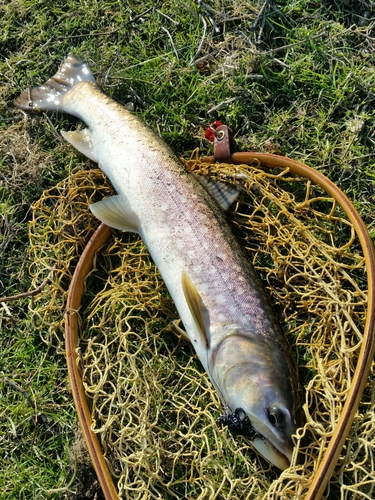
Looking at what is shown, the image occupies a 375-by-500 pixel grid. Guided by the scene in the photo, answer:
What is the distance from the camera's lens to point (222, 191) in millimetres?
3311

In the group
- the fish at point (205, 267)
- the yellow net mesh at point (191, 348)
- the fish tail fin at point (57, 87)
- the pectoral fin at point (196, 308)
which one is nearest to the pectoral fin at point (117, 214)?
the fish at point (205, 267)

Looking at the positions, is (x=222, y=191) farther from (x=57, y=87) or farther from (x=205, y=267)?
(x=57, y=87)

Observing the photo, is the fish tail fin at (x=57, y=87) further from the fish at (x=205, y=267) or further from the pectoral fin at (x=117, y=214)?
the pectoral fin at (x=117, y=214)

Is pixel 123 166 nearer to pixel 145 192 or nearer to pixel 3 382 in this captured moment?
pixel 145 192

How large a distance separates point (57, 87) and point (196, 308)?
2322 millimetres

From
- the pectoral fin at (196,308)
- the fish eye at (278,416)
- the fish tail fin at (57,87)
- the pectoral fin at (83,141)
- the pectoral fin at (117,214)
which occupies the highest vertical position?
the fish tail fin at (57,87)

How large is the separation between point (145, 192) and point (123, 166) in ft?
0.88

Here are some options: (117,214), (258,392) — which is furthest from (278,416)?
(117,214)

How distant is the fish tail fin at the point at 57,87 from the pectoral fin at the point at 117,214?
3.89 feet

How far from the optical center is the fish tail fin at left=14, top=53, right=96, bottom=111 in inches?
158

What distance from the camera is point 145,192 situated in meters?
3.20

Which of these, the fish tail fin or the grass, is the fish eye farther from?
the fish tail fin

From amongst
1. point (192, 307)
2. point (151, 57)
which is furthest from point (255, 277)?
point (151, 57)

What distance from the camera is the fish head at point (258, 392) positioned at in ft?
8.35
